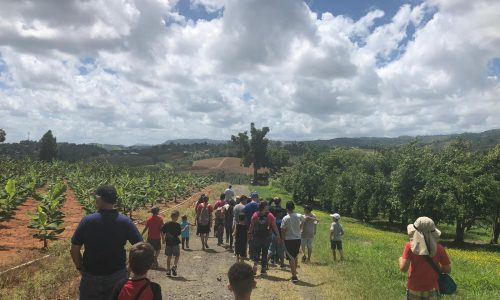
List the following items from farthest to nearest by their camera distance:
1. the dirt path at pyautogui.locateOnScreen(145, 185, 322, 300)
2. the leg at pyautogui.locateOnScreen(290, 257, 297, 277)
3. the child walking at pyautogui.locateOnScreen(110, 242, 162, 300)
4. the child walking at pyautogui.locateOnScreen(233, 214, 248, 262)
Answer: the child walking at pyautogui.locateOnScreen(233, 214, 248, 262) → the leg at pyautogui.locateOnScreen(290, 257, 297, 277) → the dirt path at pyautogui.locateOnScreen(145, 185, 322, 300) → the child walking at pyautogui.locateOnScreen(110, 242, 162, 300)

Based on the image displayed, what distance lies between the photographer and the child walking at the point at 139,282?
13.9 ft

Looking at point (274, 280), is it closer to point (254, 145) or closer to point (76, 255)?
point (76, 255)

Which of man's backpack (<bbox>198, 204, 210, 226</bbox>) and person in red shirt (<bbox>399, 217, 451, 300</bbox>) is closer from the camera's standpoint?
person in red shirt (<bbox>399, 217, 451, 300</bbox>)

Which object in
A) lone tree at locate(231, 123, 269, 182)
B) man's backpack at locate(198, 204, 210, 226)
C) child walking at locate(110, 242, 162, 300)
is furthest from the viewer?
lone tree at locate(231, 123, 269, 182)

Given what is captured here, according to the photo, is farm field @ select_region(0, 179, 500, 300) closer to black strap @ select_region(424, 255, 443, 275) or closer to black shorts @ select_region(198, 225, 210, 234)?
black shorts @ select_region(198, 225, 210, 234)

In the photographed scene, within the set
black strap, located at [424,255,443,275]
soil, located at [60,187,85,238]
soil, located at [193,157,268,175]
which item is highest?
black strap, located at [424,255,443,275]

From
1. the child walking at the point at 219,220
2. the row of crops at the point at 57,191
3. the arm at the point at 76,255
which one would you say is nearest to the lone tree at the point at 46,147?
the row of crops at the point at 57,191

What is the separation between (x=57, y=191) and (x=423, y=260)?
17.9 metres

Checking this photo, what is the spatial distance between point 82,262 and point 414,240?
472cm

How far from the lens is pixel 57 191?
19562mm

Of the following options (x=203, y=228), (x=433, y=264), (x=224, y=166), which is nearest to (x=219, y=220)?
(x=203, y=228)

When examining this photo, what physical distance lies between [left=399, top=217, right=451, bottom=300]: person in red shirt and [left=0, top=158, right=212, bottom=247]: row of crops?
1436 cm

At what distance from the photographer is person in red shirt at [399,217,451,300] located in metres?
5.89

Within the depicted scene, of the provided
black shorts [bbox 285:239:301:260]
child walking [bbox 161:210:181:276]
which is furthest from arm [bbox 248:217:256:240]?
child walking [bbox 161:210:181:276]
